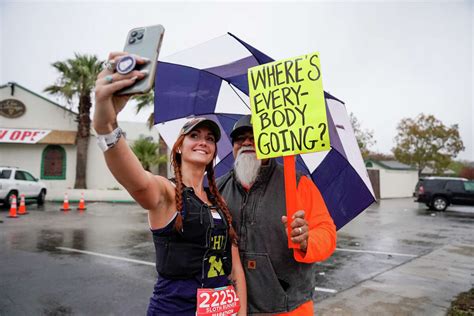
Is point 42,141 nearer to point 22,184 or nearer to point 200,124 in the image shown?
point 22,184

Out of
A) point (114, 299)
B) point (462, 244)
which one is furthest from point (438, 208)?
point (114, 299)

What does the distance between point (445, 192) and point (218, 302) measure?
2045 cm

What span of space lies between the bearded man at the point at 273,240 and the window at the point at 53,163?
71.6 feet

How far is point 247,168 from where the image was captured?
2373mm

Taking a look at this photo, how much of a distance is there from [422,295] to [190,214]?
4.60 metres

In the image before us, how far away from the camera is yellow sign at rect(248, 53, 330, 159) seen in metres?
1.98

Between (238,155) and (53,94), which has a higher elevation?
(53,94)

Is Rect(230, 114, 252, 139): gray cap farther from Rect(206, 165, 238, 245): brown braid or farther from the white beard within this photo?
Rect(206, 165, 238, 245): brown braid

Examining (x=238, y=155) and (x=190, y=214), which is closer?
(x=190, y=214)

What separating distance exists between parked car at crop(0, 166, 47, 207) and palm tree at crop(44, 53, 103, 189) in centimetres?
399

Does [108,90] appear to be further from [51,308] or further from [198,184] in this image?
[51,308]

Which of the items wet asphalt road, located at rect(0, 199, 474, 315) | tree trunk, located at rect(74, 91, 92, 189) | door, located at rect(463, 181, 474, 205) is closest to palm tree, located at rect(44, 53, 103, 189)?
tree trunk, located at rect(74, 91, 92, 189)

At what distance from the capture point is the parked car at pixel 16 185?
14633 millimetres

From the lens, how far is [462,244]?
9.10 m
